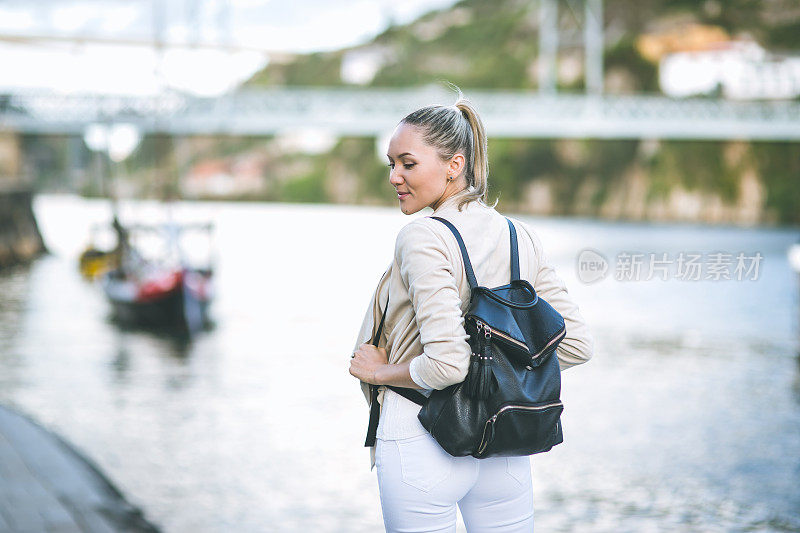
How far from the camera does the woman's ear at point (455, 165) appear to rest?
180cm

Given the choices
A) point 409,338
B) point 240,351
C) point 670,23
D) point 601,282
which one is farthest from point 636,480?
point 670,23

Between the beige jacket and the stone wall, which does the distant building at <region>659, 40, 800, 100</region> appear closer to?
the stone wall

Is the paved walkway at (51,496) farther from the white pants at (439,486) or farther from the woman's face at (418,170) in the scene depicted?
the woman's face at (418,170)

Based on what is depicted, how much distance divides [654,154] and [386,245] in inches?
1092

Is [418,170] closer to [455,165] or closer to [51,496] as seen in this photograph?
[455,165]

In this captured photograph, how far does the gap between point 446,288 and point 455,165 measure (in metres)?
0.26

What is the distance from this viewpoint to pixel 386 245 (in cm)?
3631

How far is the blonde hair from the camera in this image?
5.84ft

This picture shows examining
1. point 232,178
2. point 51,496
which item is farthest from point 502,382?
point 232,178

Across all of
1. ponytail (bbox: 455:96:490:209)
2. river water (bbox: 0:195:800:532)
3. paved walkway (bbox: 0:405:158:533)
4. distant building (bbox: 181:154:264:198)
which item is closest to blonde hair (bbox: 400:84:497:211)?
ponytail (bbox: 455:96:490:209)

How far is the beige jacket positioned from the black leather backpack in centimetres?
3

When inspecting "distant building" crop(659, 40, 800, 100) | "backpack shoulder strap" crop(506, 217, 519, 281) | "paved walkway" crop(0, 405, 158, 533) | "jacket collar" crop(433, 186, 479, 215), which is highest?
"distant building" crop(659, 40, 800, 100)

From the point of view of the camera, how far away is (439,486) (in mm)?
1769

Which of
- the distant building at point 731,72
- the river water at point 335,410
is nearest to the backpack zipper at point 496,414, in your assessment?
the river water at point 335,410
